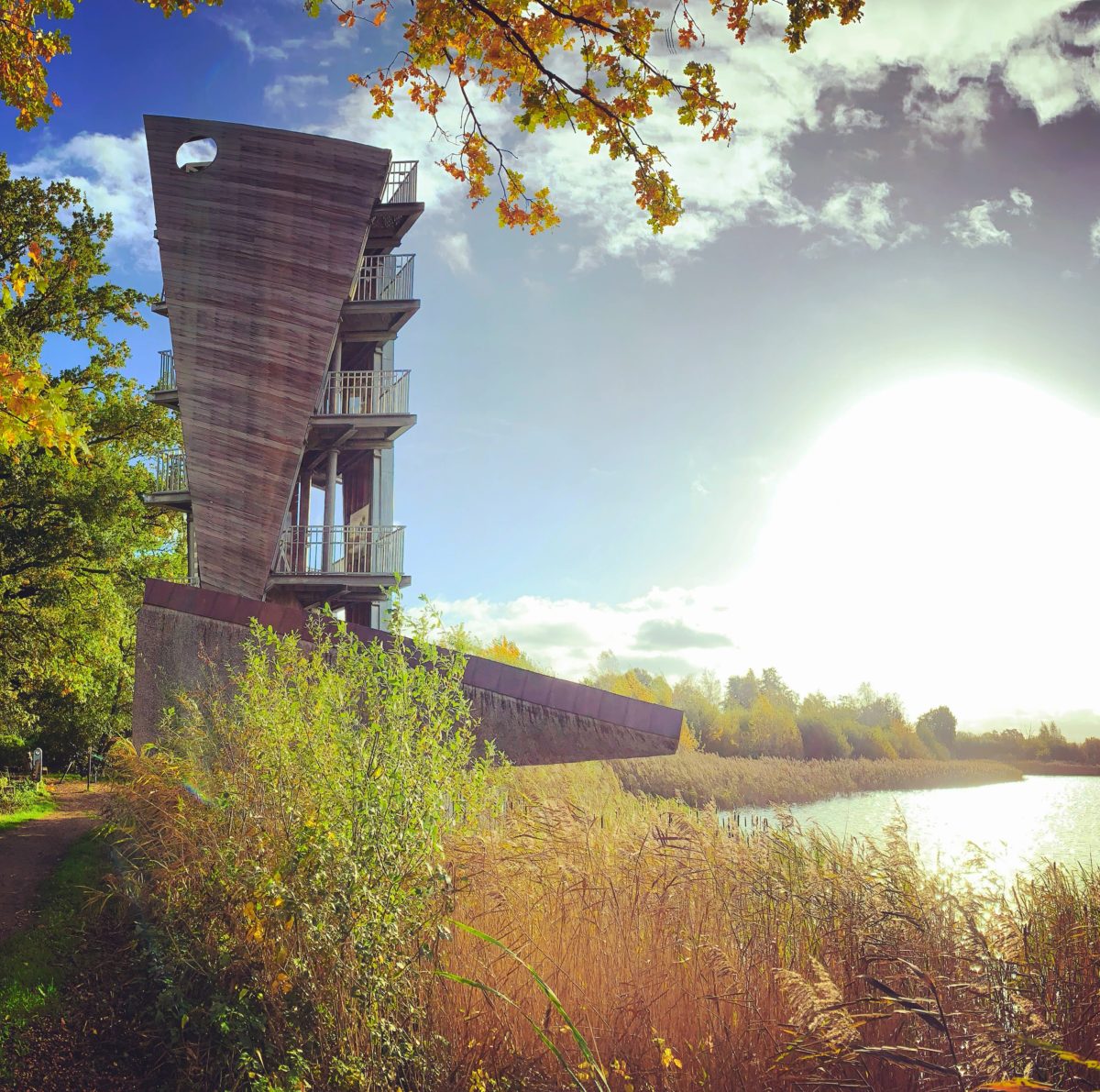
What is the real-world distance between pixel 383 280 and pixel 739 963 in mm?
13566

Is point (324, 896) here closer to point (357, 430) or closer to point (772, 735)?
point (357, 430)

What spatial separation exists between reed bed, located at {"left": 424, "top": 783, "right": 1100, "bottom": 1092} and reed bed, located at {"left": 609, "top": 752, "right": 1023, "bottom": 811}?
574 cm

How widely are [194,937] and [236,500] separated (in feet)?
34.0

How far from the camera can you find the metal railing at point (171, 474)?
15906 millimetres

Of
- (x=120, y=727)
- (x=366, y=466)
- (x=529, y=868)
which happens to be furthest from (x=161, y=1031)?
(x=120, y=727)

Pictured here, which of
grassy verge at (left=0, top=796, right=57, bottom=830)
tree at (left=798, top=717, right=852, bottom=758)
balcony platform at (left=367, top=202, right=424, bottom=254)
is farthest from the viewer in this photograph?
tree at (left=798, top=717, right=852, bottom=758)

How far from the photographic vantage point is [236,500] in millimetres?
13812

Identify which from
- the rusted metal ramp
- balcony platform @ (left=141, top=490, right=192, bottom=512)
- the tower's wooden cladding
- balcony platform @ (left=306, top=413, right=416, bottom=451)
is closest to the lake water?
the rusted metal ramp

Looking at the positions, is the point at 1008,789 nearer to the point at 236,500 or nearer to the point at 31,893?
the point at 236,500

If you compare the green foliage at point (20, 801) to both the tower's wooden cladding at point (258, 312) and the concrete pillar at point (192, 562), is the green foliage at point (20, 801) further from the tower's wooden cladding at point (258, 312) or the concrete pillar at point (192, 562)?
the tower's wooden cladding at point (258, 312)

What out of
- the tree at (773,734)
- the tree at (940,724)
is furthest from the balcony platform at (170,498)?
the tree at (940,724)

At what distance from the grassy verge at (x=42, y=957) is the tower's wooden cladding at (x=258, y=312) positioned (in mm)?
6311

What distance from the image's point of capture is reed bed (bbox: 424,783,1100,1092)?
3.02 metres

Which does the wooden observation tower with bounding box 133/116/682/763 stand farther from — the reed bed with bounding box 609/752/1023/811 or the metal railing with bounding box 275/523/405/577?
the reed bed with bounding box 609/752/1023/811
